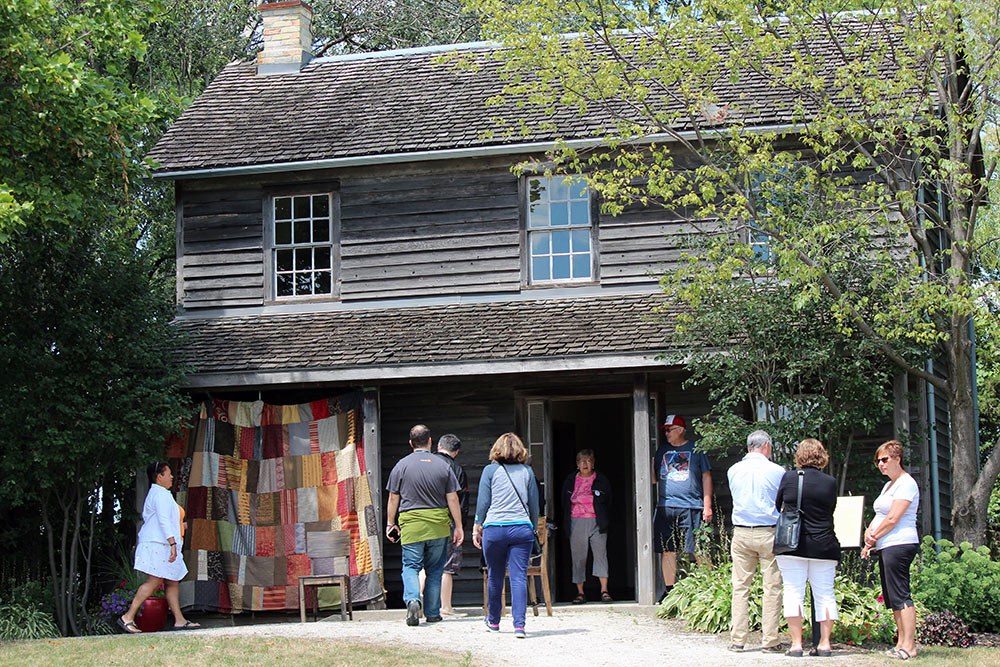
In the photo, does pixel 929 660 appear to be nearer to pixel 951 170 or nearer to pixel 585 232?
pixel 951 170

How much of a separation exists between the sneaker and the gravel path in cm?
8

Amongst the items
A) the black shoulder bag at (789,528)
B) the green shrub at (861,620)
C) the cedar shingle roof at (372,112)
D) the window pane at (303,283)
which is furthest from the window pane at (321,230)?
the black shoulder bag at (789,528)

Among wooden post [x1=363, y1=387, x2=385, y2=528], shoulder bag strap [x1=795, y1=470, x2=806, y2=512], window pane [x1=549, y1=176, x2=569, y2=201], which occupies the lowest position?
shoulder bag strap [x1=795, y1=470, x2=806, y2=512]

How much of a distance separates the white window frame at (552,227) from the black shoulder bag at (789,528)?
613 centimetres

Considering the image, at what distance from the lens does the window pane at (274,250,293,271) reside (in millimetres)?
16938

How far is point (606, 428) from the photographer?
1872 centimetres

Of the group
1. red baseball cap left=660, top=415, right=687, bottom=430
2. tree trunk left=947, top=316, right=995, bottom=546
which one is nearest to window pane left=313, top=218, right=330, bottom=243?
red baseball cap left=660, top=415, right=687, bottom=430

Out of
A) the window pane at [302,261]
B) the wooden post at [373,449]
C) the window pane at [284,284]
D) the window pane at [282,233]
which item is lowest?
the wooden post at [373,449]

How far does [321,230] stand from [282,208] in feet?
1.96

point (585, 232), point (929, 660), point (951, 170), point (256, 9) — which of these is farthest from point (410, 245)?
point (256, 9)

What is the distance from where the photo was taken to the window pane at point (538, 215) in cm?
1633

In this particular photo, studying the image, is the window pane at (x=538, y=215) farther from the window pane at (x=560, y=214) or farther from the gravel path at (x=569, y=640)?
the gravel path at (x=569, y=640)

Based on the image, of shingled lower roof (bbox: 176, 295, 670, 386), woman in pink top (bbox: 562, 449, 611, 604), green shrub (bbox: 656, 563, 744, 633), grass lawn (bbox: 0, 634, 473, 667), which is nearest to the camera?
grass lawn (bbox: 0, 634, 473, 667)

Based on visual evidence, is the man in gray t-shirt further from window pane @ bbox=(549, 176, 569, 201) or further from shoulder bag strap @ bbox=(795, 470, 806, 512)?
window pane @ bbox=(549, 176, 569, 201)
